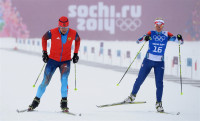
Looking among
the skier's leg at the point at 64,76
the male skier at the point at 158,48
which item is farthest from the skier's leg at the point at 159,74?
the skier's leg at the point at 64,76

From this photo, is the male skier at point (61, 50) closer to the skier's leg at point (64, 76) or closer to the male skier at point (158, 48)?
the skier's leg at point (64, 76)

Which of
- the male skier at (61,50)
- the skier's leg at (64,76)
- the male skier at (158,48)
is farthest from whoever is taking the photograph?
the male skier at (158,48)

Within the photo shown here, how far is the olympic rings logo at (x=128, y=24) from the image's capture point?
38.4 metres

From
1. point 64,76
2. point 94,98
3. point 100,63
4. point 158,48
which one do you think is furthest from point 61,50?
point 100,63

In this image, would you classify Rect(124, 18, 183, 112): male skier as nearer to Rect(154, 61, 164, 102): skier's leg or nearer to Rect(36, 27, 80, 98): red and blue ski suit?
Rect(154, 61, 164, 102): skier's leg

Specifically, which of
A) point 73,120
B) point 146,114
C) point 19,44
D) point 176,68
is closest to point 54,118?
point 73,120

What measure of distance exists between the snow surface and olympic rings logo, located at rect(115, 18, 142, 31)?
2251 centimetres

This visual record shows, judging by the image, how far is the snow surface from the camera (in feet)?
27.0

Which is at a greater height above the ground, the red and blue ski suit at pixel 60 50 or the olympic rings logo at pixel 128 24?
the olympic rings logo at pixel 128 24

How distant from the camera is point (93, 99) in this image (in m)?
10.5

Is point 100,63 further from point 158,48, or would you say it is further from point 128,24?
point 128,24

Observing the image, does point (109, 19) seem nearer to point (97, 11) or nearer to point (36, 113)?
point (97, 11)

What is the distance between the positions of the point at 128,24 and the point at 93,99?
28.9 m

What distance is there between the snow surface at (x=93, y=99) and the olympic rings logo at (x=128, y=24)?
73.8 ft
